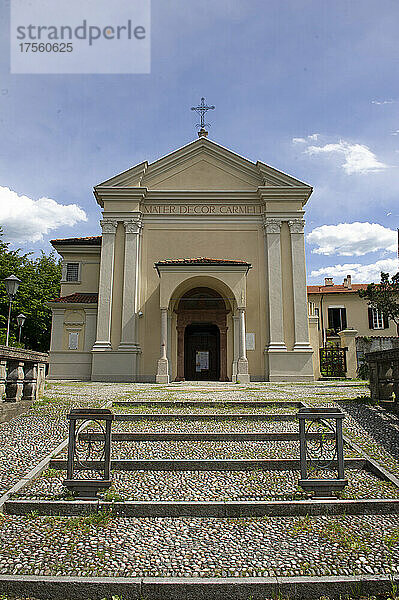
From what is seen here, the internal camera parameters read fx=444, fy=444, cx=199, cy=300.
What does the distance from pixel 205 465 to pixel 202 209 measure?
62.8ft

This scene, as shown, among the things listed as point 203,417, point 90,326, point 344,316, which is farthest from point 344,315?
point 203,417

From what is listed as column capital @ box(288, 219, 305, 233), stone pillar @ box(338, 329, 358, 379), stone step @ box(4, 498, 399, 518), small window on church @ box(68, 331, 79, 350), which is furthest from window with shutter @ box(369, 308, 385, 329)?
stone step @ box(4, 498, 399, 518)

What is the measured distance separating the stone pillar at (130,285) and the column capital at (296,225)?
7886 millimetres

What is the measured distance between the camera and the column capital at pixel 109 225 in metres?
23.1

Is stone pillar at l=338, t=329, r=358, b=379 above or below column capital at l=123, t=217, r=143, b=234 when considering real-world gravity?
below

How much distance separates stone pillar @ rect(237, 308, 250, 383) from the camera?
20.6m

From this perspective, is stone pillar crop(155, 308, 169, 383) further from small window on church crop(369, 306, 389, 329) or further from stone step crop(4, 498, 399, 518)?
small window on church crop(369, 306, 389, 329)

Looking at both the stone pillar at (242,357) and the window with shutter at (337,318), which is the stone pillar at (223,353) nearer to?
the stone pillar at (242,357)

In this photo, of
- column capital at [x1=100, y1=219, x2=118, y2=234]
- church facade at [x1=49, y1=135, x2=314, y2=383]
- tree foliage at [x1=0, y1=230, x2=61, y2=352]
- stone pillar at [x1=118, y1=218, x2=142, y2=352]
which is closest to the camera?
church facade at [x1=49, y1=135, x2=314, y2=383]

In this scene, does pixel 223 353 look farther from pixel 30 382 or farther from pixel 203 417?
pixel 203 417

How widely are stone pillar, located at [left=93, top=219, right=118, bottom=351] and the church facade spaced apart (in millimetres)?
51

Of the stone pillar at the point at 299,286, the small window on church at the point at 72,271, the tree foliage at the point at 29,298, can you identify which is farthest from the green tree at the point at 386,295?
the tree foliage at the point at 29,298

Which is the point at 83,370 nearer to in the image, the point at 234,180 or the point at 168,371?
the point at 168,371

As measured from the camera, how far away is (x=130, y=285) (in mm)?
22562
